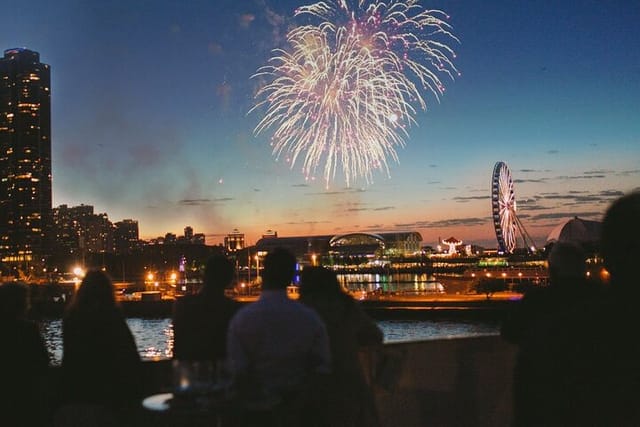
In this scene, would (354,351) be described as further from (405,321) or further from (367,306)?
(367,306)

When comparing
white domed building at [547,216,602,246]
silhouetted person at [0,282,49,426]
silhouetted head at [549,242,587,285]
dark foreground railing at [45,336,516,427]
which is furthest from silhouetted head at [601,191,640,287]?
white domed building at [547,216,602,246]

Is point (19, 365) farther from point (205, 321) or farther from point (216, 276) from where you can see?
point (216, 276)

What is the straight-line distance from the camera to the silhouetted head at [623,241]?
186cm

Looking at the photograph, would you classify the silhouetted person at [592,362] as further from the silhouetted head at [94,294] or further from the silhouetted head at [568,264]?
the silhouetted head at [94,294]

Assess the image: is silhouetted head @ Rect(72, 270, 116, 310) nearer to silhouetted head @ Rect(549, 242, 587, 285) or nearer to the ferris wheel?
silhouetted head @ Rect(549, 242, 587, 285)

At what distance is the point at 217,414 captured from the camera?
10.7 ft

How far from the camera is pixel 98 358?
160 inches

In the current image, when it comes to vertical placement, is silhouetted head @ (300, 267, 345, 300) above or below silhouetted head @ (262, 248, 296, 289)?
below

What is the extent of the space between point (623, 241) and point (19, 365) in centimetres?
356

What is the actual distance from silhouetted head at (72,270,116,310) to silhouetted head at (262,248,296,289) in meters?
1.09

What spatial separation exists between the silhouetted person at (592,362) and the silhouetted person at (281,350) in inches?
73.9

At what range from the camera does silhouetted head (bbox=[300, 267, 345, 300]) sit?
14.3 ft

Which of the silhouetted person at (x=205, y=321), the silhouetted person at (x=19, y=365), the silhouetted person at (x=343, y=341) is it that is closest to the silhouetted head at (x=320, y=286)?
the silhouetted person at (x=343, y=341)

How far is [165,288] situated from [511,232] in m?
58.2
